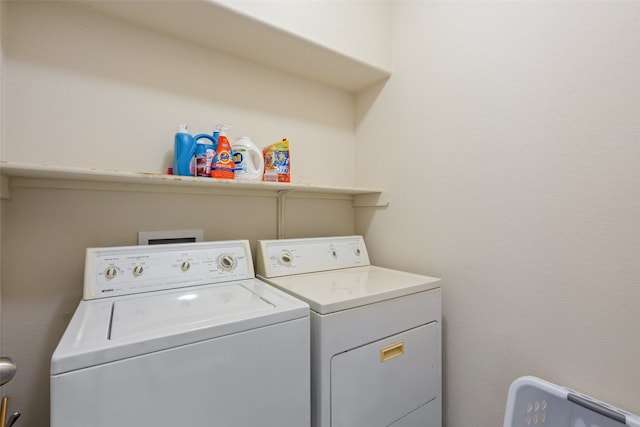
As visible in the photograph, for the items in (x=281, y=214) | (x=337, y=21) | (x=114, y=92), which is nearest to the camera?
(x=114, y=92)

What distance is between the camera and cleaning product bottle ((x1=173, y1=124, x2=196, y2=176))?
1.25 m

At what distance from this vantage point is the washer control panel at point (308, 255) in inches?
55.3

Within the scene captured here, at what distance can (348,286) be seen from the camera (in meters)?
1.21

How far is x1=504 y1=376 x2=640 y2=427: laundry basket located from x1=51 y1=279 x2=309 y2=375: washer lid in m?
0.86

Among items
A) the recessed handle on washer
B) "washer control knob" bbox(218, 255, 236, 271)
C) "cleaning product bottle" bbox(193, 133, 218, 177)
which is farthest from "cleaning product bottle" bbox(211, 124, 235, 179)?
the recessed handle on washer

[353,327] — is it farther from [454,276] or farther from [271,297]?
[454,276]

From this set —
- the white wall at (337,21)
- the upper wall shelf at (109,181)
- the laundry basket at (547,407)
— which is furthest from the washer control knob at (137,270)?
the laundry basket at (547,407)

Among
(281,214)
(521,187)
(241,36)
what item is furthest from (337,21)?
(521,187)

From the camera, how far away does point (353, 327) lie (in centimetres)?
101

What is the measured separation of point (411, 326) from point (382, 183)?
873mm

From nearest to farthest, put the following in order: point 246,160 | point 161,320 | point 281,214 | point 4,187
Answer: point 161,320
point 4,187
point 246,160
point 281,214

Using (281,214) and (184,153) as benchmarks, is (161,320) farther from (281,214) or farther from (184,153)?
(281,214)

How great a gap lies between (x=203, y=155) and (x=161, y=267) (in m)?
0.50

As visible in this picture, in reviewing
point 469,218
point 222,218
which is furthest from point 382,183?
point 222,218
